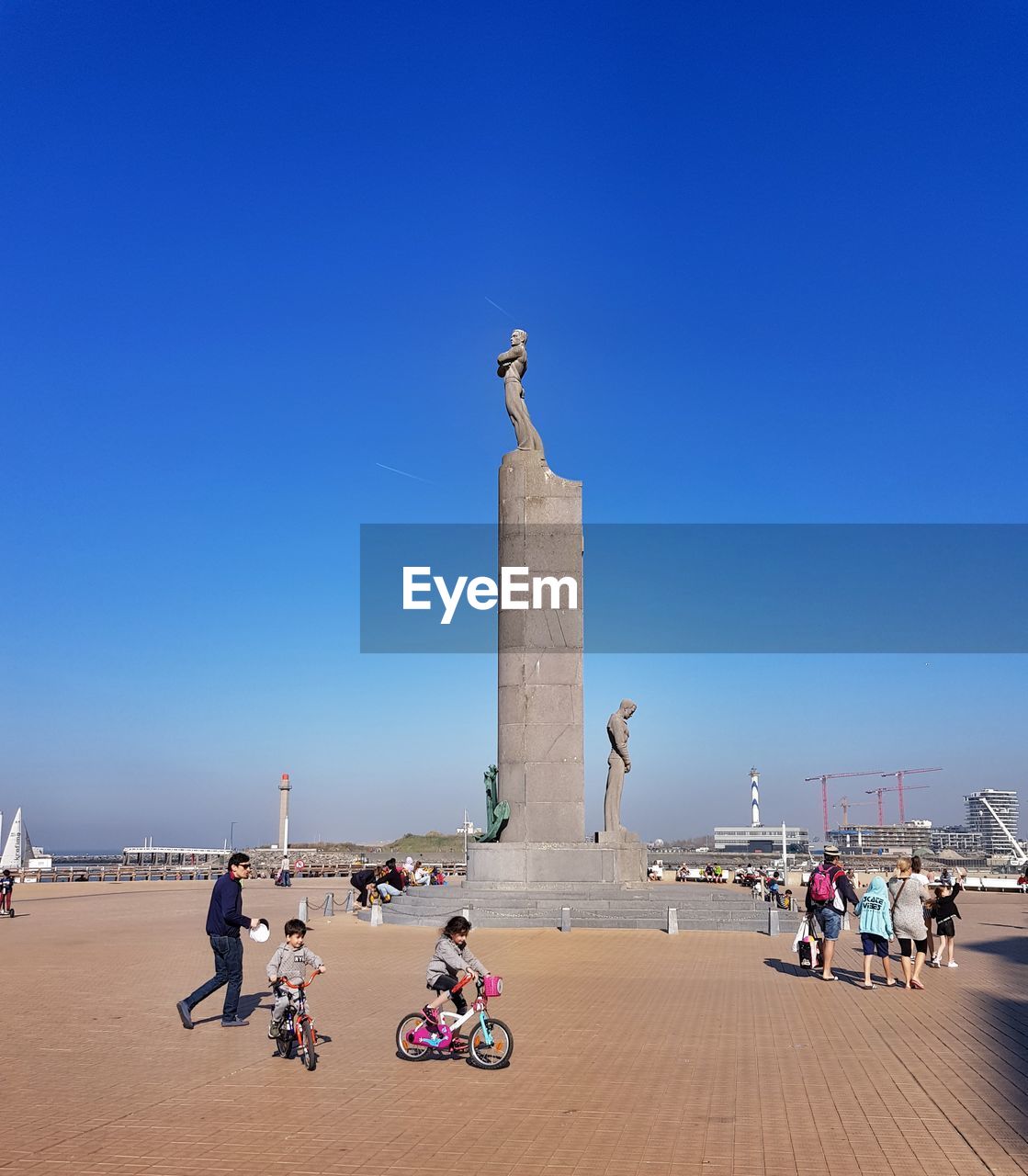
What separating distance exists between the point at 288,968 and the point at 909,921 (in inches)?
340

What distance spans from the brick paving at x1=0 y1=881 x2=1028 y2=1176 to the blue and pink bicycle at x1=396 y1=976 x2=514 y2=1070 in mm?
159

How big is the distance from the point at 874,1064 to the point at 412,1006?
5171 mm

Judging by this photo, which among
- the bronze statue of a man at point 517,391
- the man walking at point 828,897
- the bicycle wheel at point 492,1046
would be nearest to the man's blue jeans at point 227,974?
the bicycle wheel at point 492,1046

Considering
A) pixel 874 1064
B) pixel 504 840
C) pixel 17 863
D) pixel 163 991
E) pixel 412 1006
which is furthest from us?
pixel 17 863

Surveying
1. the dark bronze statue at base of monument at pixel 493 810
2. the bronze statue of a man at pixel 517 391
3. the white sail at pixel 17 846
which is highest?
the bronze statue of a man at pixel 517 391

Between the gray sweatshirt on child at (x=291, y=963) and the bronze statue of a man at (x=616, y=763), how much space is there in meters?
16.1

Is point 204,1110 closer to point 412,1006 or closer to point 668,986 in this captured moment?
point 412,1006

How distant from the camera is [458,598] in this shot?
2634 centimetres

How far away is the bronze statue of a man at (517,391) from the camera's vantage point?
88.8 ft

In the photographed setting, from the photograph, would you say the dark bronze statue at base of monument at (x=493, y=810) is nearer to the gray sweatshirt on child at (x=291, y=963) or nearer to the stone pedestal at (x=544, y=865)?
the stone pedestal at (x=544, y=865)

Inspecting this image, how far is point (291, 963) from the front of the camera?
9898mm

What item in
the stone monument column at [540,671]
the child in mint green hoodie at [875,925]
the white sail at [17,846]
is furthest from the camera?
the white sail at [17,846]

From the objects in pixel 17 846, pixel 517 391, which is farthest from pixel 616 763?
pixel 17 846

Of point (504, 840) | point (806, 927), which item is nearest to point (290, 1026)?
point (806, 927)
